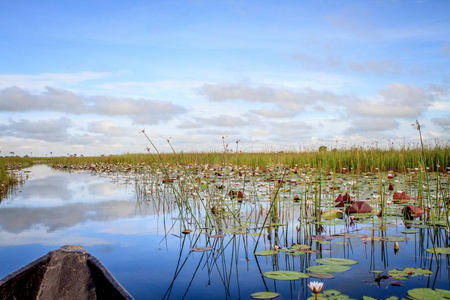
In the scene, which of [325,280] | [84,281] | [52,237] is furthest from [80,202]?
[325,280]

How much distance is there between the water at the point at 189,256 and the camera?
2.31 meters

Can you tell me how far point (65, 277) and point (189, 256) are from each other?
109 centimetres

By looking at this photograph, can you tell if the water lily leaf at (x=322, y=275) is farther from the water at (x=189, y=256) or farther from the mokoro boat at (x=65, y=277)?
the mokoro boat at (x=65, y=277)

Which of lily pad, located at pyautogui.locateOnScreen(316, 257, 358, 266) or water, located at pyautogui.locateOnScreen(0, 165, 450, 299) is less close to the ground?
lily pad, located at pyautogui.locateOnScreen(316, 257, 358, 266)

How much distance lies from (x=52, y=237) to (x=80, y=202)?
256cm

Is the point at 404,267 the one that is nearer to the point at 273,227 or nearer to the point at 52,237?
the point at 273,227

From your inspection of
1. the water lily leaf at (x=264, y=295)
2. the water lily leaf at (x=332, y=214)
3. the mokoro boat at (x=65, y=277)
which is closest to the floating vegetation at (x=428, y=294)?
the water lily leaf at (x=264, y=295)

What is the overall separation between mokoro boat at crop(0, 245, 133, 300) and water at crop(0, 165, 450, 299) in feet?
1.00

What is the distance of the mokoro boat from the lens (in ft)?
6.93

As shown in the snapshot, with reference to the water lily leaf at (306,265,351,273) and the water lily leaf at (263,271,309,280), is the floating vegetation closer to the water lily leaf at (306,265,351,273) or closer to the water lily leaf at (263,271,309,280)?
the water lily leaf at (306,265,351,273)

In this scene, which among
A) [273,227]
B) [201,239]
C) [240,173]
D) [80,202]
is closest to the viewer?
[201,239]

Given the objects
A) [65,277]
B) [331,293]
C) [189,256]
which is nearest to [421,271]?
[331,293]

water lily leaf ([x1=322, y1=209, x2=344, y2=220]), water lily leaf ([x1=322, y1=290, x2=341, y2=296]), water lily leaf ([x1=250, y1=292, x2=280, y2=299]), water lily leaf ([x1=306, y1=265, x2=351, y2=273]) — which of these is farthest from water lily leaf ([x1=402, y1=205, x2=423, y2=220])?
water lily leaf ([x1=250, y1=292, x2=280, y2=299])

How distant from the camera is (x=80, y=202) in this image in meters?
6.38
